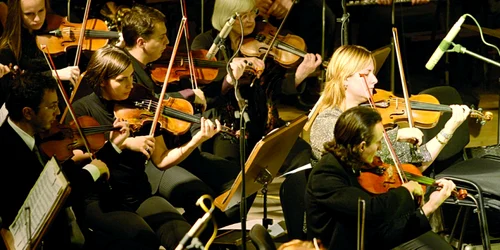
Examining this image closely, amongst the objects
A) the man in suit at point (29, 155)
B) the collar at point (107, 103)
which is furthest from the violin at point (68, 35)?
the man in suit at point (29, 155)

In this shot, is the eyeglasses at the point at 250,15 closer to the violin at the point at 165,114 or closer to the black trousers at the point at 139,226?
the violin at the point at 165,114

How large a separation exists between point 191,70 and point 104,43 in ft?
1.56

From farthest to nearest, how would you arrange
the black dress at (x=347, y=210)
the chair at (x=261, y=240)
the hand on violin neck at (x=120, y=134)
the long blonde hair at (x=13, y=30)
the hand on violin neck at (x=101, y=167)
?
the long blonde hair at (x=13, y=30)
the hand on violin neck at (x=120, y=134)
the hand on violin neck at (x=101, y=167)
the black dress at (x=347, y=210)
the chair at (x=261, y=240)

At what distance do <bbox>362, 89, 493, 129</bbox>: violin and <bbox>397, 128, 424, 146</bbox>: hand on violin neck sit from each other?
0.17 meters

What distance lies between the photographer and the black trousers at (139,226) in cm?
361

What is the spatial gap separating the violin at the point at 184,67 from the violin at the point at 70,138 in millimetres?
726

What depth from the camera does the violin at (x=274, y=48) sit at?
4832 millimetres

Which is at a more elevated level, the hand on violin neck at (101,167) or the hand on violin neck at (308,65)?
the hand on violin neck at (101,167)

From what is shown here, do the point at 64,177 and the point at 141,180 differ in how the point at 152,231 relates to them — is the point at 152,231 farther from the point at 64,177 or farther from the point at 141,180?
the point at 64,177

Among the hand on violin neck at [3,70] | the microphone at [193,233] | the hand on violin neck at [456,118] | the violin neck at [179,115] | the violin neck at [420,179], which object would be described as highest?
the microphone at [193,233]

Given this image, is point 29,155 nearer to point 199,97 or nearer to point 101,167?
point 101,167

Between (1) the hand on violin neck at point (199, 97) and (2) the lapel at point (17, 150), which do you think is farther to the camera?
(1) the hand on violin neck at point (199, 97)

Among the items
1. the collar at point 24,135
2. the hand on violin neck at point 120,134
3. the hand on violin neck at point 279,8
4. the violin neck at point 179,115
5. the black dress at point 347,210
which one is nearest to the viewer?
the black dress at point 347,210

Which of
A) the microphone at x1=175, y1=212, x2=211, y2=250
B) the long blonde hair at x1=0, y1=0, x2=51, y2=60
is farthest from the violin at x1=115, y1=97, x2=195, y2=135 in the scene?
the microphone at x1=175, y1=212, x2=211, y2=250
